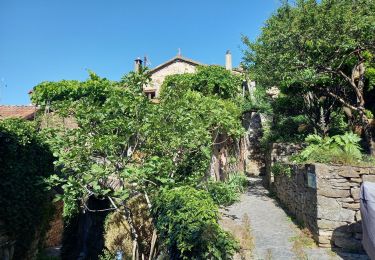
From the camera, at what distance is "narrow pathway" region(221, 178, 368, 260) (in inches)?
251

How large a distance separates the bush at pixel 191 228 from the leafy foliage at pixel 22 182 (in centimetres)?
300

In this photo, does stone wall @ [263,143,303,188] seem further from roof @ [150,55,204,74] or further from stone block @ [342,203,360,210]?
roof @ [150,55,204,74]

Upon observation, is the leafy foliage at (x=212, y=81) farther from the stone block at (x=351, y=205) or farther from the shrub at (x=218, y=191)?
the stone block at (x=351, y=205)

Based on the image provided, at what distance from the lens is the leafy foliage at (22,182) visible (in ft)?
22.2

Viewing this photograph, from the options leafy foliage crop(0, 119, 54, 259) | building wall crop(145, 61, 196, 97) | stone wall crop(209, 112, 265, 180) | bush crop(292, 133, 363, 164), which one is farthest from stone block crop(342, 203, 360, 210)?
building wall crop(145, 61, 196, 97)

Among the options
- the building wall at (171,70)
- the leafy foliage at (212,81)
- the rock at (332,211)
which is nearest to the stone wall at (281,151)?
the rock at (332,211)

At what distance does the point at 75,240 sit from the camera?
1140 centimetres

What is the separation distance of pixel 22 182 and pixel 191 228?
5012 millimetres

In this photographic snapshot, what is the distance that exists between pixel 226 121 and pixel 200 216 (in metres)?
5.83

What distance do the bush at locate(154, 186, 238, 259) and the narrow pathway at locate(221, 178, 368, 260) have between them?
213cm

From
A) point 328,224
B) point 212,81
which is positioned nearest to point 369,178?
point 328,224

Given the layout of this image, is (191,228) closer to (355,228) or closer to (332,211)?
(332,211)

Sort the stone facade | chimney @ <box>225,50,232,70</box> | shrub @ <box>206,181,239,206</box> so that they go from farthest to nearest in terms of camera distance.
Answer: the stone facade, chimney @ <box>225,50,232,70</box>, shrub @ <box>206,181,239,206</box>

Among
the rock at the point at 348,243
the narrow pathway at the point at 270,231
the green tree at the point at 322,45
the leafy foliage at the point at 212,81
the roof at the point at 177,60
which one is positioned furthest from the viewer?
the roof at the point at 177,60
